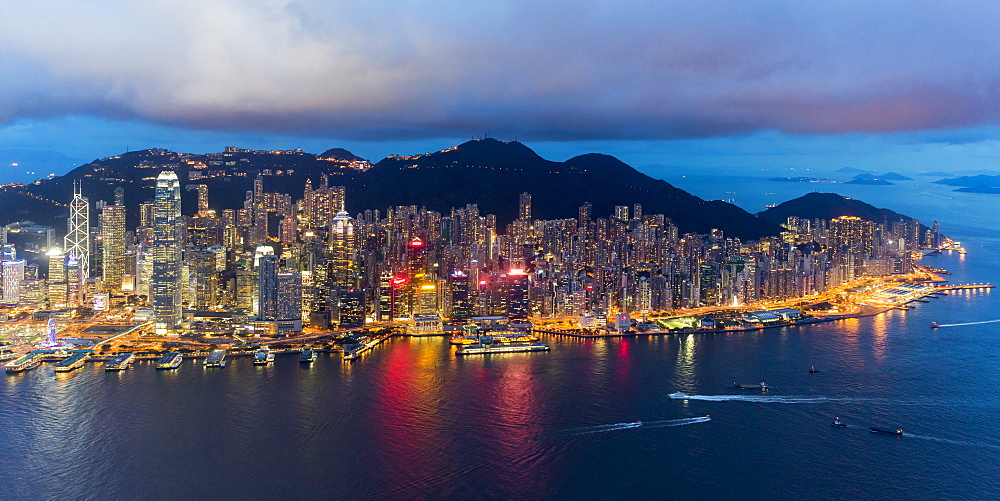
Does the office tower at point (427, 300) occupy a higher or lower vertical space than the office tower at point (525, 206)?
lower

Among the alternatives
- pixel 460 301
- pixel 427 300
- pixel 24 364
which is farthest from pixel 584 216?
pixel 24 364

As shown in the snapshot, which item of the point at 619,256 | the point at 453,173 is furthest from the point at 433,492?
the point at 453,173

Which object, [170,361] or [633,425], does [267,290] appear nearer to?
[170,361]

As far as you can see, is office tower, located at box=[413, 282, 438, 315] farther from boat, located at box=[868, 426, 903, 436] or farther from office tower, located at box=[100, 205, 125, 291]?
boat, located at box=[868, 426, 903, 436]

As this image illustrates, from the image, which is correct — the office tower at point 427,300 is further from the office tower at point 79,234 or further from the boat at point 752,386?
the office tower at point 79,234

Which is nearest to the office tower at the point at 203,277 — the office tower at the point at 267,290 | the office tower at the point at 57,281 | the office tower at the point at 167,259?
the office tower at the point at 167,259

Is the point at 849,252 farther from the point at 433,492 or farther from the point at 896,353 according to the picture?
the point at 433,492

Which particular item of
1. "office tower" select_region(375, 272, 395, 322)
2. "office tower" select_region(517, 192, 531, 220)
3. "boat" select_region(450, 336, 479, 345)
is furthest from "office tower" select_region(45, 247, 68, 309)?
"office tower" select_region(517, 192, 531, 220)
